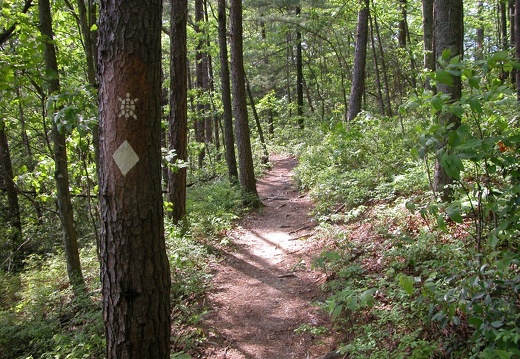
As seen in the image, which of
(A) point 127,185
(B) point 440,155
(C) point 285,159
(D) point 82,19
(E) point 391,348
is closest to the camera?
(B) point 440,155

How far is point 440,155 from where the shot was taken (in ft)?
8.55

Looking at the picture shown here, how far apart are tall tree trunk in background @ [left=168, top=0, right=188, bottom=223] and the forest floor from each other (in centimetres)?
152

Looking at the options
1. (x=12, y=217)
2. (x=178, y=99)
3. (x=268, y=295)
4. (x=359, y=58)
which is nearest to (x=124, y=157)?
(x=268, y=295)

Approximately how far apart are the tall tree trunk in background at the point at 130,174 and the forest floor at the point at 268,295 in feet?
6.67

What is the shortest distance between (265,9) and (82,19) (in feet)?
52.1

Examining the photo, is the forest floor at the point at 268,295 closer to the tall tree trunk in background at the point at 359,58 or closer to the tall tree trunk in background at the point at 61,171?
the tall tree trunk in background at the point at 61,171

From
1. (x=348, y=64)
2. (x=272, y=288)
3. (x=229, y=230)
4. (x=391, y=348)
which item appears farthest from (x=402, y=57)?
(x=391, y=348)

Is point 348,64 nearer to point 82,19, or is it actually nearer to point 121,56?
point 82,19

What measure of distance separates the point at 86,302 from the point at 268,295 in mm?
3012

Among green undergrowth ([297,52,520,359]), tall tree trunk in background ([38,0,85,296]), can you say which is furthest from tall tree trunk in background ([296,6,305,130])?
tall tree trunk in background ([38,0,85,296])

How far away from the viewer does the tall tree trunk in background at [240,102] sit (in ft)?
33.7

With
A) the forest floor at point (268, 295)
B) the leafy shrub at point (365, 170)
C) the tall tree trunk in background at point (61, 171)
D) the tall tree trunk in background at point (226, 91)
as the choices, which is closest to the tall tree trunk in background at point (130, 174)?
the forest floor at point (268, 295)

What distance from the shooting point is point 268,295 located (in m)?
5.94

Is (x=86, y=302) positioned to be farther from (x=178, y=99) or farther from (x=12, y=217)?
(x=12, y=217)
